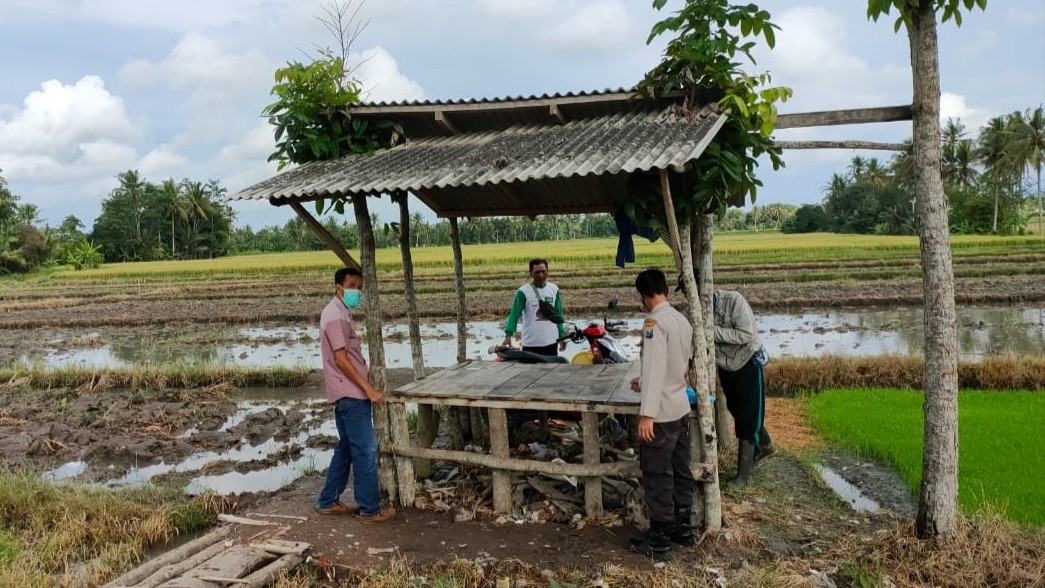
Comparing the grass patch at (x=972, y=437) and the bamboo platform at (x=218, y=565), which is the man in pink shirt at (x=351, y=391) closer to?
the bamboo platform at (x=218, y=565)

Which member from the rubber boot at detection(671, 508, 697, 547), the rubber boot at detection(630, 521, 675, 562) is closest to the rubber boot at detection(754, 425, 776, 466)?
the rubber boot at detection(671, 508, 697, 547)

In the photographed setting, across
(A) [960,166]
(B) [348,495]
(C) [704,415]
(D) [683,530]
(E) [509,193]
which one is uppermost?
(A) [960,166]

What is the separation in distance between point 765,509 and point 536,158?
317cm

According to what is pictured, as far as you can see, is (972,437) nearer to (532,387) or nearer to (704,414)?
(704,414)

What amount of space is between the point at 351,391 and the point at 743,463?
3221 millimetres

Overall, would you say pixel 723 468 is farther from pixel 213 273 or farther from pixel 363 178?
pixel 213 273

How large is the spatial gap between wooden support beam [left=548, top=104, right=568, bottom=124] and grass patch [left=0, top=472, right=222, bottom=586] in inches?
177

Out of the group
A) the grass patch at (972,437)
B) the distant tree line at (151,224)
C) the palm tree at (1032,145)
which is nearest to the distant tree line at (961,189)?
the palm tree at (1032,145)

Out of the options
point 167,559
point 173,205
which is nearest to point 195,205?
point 173,205

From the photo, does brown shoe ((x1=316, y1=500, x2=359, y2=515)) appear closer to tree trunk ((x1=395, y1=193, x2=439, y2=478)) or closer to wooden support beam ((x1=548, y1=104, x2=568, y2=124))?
tree trunk ((x1=395, y1=193, x2=439, y2=478))

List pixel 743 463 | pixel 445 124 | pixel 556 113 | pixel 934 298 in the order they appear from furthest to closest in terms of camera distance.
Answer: pixel 445 124 → pixel 556 113 → pixel 743 463 → pixel 934 298

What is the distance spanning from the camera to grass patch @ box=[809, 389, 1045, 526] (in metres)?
5.35

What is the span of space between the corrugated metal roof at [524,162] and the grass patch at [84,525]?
2.74 m

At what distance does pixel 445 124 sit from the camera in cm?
638
